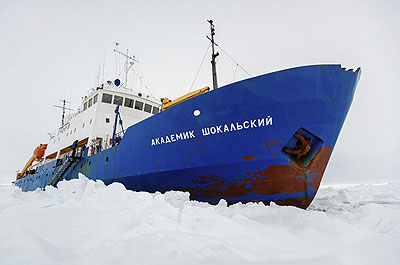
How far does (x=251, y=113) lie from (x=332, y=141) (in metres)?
2.18

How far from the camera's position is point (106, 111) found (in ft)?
38.3

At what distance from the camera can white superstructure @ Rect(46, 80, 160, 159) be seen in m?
11.4

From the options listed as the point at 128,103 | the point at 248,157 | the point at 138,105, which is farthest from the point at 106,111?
the point at 248,157

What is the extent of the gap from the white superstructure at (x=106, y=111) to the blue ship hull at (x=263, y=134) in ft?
22.3

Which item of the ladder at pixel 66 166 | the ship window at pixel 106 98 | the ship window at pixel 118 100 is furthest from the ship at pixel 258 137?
the ladder at pixel 66 166

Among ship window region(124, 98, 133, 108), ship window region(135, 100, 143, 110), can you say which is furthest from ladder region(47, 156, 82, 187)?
ship window region(135, 100, 143, 110)

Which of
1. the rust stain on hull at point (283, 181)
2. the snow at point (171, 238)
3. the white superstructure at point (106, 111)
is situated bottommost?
the snow at point (171, 238)

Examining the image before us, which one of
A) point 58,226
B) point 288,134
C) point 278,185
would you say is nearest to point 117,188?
point 58,226

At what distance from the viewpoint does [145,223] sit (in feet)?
8.56

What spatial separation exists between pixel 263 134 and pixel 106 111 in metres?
9.79

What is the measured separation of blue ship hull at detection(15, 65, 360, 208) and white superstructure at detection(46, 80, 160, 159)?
6783 mm

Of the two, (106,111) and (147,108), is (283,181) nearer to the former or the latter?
(147,108)

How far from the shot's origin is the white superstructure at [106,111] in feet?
37.6

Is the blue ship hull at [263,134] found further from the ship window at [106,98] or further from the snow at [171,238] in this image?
the ship window at [106,98]
